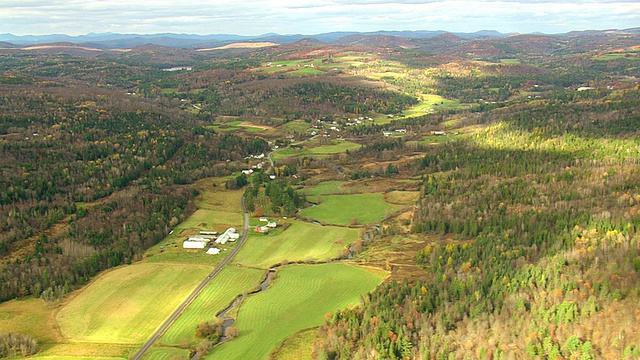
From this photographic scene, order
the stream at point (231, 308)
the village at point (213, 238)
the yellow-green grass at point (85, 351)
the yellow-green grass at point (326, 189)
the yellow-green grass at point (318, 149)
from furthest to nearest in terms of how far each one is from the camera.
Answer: the yellow-green grass at point (318, 149) < the yellow-green grass at point (326, 189) < the village at point (213, 238) < the stream at point (231, 308) < the yellow-green grass at point (85, 351)

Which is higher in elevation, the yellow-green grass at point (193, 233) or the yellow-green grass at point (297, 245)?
the yellow-green grass at point (193, 233)

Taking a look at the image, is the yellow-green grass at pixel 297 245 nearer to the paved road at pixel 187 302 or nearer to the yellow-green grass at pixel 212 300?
the paved road at pixel 187 302

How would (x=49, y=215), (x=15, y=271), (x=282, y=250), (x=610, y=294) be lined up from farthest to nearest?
(x=49, y=215), (x=282, y=250), (x=15, y=271), (x=610, y=294)

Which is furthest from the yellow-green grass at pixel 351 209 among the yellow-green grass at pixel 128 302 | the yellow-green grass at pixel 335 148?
the yellow-green grass at pixel 335 148

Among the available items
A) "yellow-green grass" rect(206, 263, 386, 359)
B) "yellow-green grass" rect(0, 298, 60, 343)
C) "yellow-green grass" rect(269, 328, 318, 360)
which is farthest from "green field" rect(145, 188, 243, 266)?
"yellow-green grass" rect(269, 328, 318, 360)

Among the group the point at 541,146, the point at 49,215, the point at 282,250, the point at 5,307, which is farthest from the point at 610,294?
the point at 49,215

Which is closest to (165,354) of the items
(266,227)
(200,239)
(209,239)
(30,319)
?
(30,319)

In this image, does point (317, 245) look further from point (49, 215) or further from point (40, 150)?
point (40, 150)
